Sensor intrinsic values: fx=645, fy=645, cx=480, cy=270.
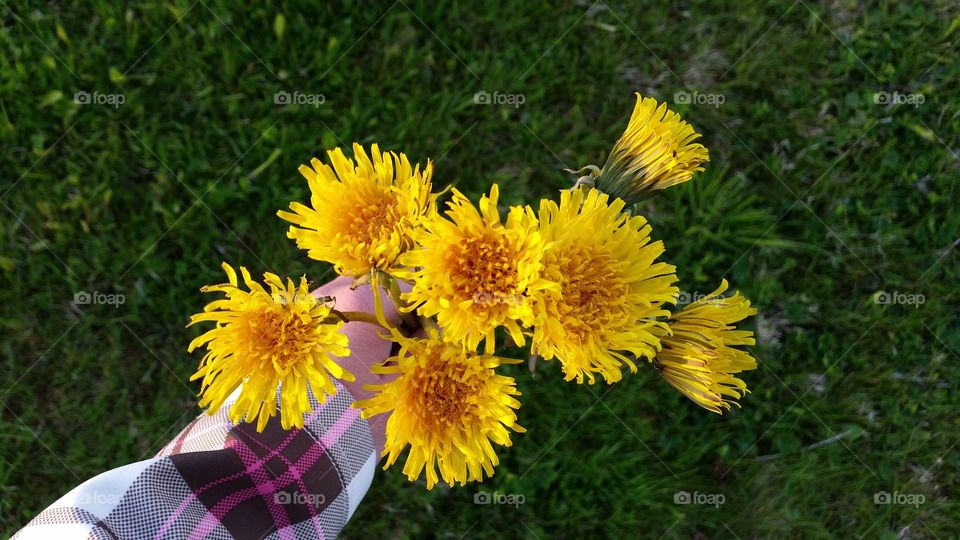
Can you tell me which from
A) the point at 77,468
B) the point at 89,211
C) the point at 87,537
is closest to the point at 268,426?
the point at 87,537

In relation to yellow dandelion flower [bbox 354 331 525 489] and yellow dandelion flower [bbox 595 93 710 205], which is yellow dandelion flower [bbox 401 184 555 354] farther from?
yellow dandelion flower [bbox 595 93 710 205]

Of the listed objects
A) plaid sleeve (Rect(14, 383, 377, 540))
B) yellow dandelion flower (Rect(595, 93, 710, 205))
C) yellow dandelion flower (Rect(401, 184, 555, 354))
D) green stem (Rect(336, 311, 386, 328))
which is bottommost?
plaid sleeve (Rect(14, 383, 377, 540))

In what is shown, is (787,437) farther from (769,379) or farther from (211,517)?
(211,517)

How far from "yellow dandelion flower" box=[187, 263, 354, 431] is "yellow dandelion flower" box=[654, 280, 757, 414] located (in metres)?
0.67

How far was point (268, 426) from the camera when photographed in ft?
5.31

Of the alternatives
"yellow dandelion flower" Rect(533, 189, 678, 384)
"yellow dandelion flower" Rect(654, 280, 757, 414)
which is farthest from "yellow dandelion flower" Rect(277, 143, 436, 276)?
"yellow dandelion flower" Rect(654, 280, 757, 414)

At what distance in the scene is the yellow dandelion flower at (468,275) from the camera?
41.2 inches

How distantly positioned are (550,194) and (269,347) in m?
1.56

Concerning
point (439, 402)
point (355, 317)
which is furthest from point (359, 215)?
point (439, 402)

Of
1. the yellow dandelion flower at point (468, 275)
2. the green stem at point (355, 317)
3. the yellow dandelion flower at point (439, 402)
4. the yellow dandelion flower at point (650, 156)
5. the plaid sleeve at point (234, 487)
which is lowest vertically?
the plaid sleeve at point (234, 487)

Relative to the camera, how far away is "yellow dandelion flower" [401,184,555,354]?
1.05m

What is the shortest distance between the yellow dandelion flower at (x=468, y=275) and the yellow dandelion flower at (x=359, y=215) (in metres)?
0.11

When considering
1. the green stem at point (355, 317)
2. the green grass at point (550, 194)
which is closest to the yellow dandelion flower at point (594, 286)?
the green stem at point (355, 317)

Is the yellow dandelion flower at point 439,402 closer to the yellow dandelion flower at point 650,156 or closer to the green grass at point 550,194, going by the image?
the yellow dandelion flower at point 650,156
